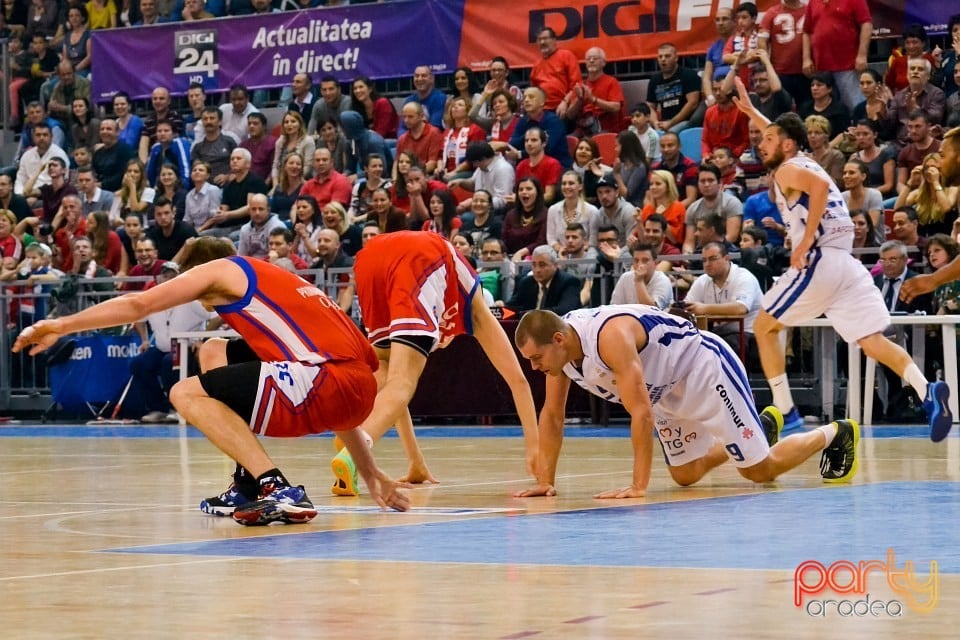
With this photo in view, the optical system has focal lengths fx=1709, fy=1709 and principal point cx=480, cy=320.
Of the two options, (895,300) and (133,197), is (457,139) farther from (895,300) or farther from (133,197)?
(895,300)

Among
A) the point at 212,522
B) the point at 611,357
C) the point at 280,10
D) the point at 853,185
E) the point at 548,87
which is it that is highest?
the point at 280,10

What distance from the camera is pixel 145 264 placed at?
19.8m

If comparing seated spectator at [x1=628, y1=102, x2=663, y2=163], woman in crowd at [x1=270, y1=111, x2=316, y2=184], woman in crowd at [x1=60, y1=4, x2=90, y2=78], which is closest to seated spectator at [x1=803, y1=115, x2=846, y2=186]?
seated spectator at [x1=628, y1=102, x2=663, y2=163]

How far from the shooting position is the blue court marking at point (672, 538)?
5805mm

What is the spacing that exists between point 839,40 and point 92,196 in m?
10.2

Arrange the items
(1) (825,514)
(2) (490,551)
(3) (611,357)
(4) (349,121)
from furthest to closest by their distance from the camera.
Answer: (4) (349,121) → (3) (611,357) → (1) (825,514) → (2) (490,551)

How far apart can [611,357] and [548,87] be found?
473 inches

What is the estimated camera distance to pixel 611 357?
26.9 feet

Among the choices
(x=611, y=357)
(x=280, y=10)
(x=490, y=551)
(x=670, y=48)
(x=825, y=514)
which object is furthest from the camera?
(x=280, y=10)

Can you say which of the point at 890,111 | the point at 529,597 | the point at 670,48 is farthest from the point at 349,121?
the point at 529,597

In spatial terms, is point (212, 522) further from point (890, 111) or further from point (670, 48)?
point (670, 48)

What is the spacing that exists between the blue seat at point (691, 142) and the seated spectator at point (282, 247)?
4346 mm

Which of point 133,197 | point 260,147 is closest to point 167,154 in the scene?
point 133,197

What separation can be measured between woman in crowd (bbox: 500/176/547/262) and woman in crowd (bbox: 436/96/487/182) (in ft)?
5.39
